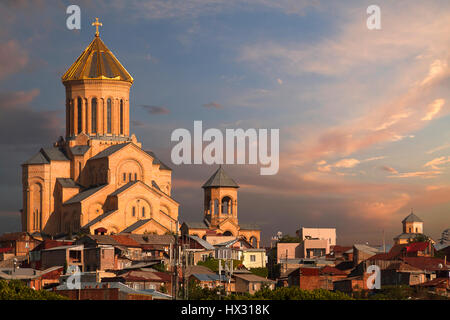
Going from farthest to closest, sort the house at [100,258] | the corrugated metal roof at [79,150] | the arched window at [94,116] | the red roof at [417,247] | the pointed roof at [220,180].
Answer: the pointed roof at [220,180] < the corrugated metal roof at [79,150] < the arched window at [94,116] < the red roof at [417,247] < the house at [100,258]

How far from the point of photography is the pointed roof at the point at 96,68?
101625 millimetres

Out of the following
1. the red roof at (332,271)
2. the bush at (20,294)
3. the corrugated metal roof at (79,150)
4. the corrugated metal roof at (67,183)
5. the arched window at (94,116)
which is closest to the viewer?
the bush at (20,294)

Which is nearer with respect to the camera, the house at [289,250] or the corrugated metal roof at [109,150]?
the house at [289,250]

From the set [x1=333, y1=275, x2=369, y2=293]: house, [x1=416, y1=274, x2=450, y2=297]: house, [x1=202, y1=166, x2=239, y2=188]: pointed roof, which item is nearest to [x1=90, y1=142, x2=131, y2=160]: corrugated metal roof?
[x1=202, y1=166, x2=239, y2=188]: pointed roof

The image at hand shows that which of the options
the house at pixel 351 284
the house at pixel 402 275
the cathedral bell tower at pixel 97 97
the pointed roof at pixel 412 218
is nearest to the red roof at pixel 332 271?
the house at pixel 351 284

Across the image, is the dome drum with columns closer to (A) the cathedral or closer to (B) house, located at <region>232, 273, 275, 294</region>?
(A) the cathedral

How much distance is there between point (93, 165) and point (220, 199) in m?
13.5

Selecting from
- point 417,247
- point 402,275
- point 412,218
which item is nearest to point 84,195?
point 417,247

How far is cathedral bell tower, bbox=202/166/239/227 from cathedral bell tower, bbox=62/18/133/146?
1021cm

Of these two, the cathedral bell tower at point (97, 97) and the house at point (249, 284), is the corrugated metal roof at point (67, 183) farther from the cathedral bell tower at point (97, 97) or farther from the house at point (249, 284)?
the house at point (249, 284)

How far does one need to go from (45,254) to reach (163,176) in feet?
80.9

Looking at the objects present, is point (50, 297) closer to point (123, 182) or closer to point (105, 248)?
point (105, 248)

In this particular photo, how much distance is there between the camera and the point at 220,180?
110m
